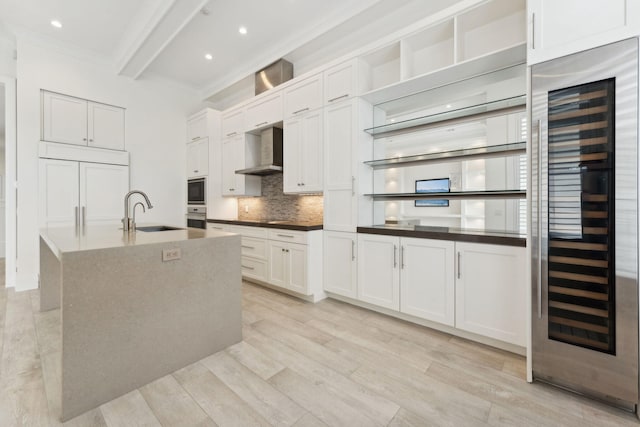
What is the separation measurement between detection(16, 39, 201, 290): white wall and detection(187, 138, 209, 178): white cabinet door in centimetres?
17

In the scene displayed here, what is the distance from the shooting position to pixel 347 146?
307 cm

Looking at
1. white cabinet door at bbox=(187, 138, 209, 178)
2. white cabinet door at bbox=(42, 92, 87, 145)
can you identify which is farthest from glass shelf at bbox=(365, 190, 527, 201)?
white cabinet door at bbox=(42, 92, 87, 145)

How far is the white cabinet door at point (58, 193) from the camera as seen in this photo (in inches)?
145

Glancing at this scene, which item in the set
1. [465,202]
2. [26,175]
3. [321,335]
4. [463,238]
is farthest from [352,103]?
[26,175]

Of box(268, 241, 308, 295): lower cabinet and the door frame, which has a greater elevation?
the door frame

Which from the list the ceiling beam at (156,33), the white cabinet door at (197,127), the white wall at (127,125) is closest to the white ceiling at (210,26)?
the ceiling beam at (156,33)

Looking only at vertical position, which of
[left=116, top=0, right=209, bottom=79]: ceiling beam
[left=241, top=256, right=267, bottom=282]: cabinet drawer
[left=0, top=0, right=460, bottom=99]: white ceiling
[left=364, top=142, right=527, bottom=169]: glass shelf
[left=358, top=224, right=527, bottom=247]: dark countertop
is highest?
[left=0, top=0, right=460, bottom=99]: white ceiling

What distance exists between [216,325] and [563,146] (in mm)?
2496

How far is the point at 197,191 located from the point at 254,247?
184 cm

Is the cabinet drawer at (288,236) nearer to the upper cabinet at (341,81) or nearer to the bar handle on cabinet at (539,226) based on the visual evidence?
the upper cabinet at (341,81)

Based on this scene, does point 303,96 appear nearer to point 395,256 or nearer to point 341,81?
point 341,81

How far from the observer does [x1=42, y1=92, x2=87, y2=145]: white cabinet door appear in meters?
3.79

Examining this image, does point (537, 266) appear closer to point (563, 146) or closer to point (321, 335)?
point (563, 146)

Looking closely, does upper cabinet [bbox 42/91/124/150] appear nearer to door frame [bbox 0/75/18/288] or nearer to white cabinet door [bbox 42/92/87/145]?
white cabinet door [bbox 42/92/87/145]
